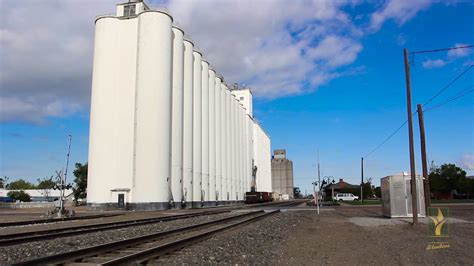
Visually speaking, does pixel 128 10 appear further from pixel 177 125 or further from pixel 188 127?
pixel 188 127

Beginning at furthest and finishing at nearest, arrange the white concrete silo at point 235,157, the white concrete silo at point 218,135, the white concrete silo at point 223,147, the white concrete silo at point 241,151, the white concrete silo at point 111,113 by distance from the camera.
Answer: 1. the white concrete silo at point 241,151
2. the white concrete silo at point 235,157
3. the white concrete silo at point 223,147
4. the white concrete silo at point 218,135
5. the white concrete silo at point 111,113

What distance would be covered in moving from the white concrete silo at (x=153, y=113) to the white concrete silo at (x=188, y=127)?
6.01 meters

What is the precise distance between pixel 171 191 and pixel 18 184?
141875 millimetres

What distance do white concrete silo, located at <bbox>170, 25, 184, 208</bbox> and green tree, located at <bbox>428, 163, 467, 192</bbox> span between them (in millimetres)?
71578

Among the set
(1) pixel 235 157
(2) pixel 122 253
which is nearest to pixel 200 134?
(1) pixel 235 157

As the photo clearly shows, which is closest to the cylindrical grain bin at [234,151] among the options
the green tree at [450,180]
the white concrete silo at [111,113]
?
the white concrete silo at [111,113]

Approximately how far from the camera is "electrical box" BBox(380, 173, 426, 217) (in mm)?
25203

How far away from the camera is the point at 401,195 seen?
25609mm

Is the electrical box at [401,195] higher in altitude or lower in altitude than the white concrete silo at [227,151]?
lower

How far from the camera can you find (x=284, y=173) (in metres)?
186

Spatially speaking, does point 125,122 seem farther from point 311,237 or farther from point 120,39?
point 311,237

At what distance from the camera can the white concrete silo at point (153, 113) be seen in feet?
152

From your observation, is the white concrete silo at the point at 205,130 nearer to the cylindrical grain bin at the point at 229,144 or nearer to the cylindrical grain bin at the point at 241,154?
the cylindrical grain bin at the point at 229,144

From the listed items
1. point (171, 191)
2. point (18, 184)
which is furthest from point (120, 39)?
point (18, 184)
